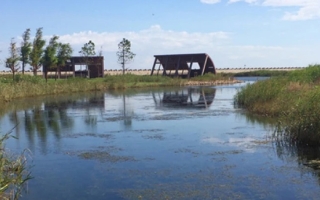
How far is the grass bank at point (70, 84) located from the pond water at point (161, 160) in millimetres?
10390

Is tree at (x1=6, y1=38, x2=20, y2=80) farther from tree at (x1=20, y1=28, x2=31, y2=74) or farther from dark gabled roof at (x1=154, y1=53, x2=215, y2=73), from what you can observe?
dark gabled roof at (x1=154, y1=53, x2=215, y2=73)

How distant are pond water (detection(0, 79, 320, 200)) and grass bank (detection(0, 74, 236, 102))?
10.4 meters

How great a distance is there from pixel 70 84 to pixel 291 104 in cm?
2256

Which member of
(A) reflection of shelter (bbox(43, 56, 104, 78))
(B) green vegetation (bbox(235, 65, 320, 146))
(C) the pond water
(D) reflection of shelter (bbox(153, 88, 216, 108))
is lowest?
(C) the pond water

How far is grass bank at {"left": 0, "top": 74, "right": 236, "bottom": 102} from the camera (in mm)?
25234

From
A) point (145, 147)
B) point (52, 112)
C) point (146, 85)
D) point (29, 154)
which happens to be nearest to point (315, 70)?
point (52, 112)

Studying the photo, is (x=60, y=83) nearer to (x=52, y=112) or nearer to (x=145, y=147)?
(x=52, y=112)

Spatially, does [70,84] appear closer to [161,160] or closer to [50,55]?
[50,55]

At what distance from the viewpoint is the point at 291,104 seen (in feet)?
39.3

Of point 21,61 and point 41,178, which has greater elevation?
point 21,61

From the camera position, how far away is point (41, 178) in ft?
25.1

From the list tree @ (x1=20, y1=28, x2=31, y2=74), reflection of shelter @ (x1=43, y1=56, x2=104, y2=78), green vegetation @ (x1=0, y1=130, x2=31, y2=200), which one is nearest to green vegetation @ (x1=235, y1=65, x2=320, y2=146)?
green vegetation @ (x1=0, y1=130, x2=31, y2=200)

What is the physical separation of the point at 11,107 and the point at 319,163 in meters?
15.7

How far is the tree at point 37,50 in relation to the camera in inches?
1358
